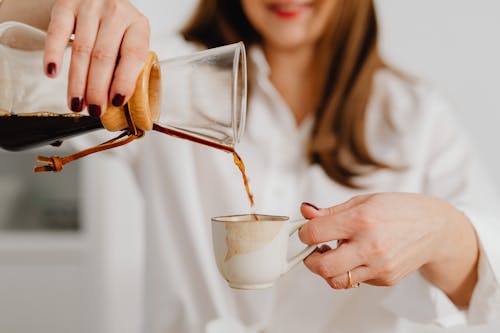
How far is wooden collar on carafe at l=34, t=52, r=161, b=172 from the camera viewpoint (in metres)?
0.62

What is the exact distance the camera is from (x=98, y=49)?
64 cm

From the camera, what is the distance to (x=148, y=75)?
0.64 meters

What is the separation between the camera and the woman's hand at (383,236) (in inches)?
29.4

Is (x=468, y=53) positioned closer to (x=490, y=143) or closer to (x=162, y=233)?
(x=490, y=143)

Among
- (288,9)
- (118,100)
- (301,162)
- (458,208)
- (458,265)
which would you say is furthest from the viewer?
(301,162)

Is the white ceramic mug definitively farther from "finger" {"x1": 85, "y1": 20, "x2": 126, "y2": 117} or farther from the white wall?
the white wall

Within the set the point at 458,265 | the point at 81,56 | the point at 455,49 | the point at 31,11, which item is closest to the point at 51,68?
the point at 81,56

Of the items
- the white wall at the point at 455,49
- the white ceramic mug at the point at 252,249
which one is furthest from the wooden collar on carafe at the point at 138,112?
the white wall at the point at 455,49

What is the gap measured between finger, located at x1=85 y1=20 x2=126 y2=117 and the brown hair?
0.76m

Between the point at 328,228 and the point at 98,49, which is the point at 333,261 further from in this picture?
the point at 98,49

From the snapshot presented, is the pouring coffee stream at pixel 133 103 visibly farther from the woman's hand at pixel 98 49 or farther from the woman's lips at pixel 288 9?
the woman's lips at pixel 288 9

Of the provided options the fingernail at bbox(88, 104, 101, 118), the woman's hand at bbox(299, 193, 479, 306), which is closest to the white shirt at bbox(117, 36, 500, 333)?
the woman's hand at bbox(299, 193, 479, 306)

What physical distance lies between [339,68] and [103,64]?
2.90 ft

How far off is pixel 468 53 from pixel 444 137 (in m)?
0.51
